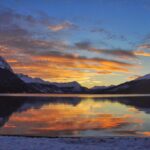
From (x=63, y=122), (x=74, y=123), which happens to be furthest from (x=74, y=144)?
(x=63, y=122)

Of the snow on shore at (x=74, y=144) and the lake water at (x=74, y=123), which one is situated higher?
the snow on shore at (x=74, y=144)

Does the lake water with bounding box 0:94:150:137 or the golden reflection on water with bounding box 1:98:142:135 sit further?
the golden reflection on water with bounding box 1:98:142:135

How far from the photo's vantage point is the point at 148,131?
3175cm

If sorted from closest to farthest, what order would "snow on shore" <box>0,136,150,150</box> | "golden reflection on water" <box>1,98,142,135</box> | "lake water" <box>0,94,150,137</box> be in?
"snow on shore" <box>0,136,150,150</box>, "lake water" <box>0,94,150,137</box>, "golden reflection on water" <box>1,98,142,135</box>

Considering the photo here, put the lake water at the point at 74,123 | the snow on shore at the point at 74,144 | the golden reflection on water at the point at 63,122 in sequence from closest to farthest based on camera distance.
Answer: the snow on shore at the point at 74,144 → the lake water at the point at 74,123 → the golden reflection on water at the point at 63,122

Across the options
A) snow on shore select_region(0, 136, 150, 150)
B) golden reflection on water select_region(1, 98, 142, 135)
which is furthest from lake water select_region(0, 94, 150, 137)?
snow on shore select_region(0, 136, 150, 150)

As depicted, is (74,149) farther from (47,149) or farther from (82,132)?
(82,132)

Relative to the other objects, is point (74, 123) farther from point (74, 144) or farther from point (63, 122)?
point (74, 144)

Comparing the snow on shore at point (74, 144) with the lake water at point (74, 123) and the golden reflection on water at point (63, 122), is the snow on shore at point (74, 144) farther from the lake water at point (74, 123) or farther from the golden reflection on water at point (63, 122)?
the golden reflection on water at point (63, 122)

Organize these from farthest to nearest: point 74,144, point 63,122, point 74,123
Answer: point 63,122, point 74,123, point 74,144

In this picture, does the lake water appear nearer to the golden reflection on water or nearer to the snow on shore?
the golden reflection on water

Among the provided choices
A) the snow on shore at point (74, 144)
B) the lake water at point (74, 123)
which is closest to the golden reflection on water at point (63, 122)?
the lake water at point (74, 123)

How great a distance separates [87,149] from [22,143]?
4.53 metres

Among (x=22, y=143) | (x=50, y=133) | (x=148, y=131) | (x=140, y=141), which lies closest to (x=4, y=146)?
(x=22, y=143)
